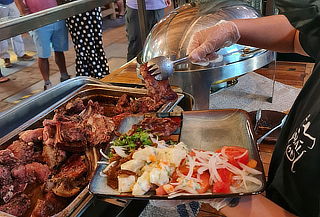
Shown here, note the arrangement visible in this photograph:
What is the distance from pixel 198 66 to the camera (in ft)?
5.99

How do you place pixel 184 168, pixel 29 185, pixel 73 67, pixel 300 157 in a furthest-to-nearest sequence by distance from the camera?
pixel 73 67
pixel 29 185
pixel 184 168
pixel 300 157

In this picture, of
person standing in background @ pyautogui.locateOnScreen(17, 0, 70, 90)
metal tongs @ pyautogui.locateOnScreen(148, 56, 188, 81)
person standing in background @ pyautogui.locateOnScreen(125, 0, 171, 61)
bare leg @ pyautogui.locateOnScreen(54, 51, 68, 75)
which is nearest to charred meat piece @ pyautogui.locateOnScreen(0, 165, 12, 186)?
metal tongs @ pyautogui.locateOnScreen(148, 56, 188, 81)

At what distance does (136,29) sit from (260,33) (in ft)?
7.66

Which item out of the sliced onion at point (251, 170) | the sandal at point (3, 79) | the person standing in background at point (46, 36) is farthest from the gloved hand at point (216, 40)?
the sandal at point (3, 79)

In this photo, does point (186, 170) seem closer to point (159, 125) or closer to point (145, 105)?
point (159, 125)

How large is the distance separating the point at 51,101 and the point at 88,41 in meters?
2.01

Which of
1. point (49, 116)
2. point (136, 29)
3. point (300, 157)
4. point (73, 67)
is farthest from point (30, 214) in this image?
point (73, 67)

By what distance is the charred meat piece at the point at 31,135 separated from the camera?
1.37 m

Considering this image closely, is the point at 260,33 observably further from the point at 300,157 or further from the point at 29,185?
the point at 29,185

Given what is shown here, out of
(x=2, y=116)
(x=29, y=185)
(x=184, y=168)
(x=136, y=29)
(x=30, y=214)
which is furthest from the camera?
(x=136, y=29)

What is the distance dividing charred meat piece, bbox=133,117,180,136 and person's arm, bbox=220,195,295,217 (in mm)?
438

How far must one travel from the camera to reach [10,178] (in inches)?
48.1

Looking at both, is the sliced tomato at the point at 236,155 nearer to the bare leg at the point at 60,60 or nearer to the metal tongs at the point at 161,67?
the metal tongs at the point at 161,67

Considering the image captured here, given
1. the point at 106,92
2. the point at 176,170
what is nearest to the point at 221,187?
the point at 176,170
